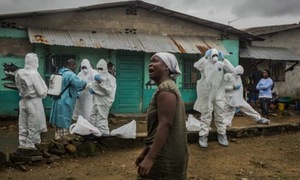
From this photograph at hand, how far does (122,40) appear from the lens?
11266 mm

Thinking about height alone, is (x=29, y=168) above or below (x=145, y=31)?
below

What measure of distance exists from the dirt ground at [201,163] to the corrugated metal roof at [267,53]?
6481 mm

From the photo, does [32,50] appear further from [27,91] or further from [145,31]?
[27,91]

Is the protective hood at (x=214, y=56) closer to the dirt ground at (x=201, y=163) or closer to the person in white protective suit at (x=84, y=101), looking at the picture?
the dirt ground at (x=201, y=163)

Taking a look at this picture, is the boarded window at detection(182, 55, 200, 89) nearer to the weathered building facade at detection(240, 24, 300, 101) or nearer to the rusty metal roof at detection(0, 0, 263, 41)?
the rusty metal roof at detection(0, 0, 263, 41)

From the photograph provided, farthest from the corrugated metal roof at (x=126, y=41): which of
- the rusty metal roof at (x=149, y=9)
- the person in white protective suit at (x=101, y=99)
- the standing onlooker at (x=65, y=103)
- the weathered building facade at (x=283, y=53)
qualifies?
the weathered building facade at (x=283, y=53)

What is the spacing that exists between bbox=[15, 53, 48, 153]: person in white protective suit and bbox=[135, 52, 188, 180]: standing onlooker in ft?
12.3

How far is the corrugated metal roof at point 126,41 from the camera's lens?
10219mm

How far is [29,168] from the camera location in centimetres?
560

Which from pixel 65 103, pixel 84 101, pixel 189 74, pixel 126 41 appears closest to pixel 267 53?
pixel 189 74

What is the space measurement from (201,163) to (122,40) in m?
6.18

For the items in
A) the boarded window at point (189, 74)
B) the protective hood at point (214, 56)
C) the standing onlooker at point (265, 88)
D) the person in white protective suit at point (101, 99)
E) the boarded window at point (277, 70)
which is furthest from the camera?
the boarded window at point (277, 70)

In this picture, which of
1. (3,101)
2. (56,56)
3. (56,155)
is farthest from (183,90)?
(56,155)

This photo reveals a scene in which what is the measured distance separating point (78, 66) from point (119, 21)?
2160mm
